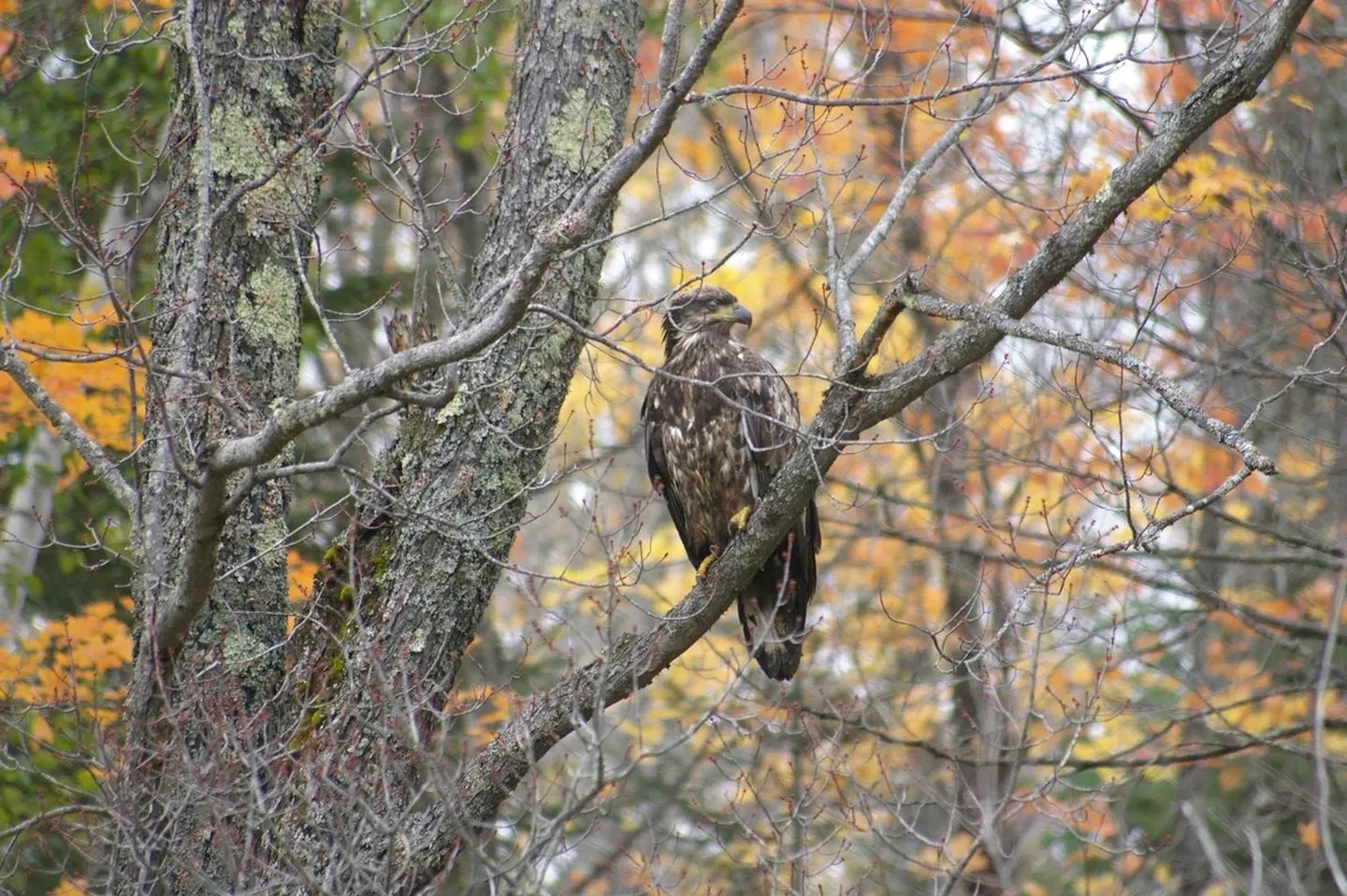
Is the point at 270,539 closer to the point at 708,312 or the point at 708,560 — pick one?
the point at 708,560

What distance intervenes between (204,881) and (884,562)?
832cm

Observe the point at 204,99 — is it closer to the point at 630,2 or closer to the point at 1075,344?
the point at 630,2

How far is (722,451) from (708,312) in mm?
653

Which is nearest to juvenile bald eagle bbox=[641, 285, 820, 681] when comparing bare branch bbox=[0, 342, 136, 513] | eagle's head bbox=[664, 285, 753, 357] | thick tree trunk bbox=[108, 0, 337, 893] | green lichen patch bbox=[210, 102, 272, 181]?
eagle's head bbox=[664, 285, 753, 357]

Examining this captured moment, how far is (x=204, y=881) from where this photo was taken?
338 centimetres

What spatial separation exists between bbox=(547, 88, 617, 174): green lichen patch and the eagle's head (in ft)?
4.24

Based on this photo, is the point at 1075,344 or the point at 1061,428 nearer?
the point at 1075,344

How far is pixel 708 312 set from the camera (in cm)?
600

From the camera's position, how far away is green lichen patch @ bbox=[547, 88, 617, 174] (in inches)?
184

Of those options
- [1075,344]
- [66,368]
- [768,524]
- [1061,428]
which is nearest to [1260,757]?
[1061,428]

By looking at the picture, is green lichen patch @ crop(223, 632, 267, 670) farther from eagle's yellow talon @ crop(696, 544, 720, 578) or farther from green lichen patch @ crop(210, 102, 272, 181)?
eagle's yellow talon @ crop(696, 544, 720, 578)

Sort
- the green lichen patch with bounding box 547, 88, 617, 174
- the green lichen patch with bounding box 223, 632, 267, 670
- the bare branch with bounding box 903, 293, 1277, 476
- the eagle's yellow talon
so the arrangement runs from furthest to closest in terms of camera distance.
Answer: the eagle's yellow talon
the green lichen patch with bounding box 547, 88, 617, 174
the green lichen patch with bounding box 223, 632, 267, 670
the bare branch with bounding box 903, 293, 1277, 476

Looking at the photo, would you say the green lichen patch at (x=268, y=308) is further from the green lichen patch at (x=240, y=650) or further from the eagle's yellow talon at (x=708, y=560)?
the eagle's yellow talon at (x=708, y=560)

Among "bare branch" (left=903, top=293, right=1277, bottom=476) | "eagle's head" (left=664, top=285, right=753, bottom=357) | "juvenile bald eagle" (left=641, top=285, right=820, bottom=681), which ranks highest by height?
"eagle's head" (left=664, top=285, right=753, bottom=357)
